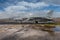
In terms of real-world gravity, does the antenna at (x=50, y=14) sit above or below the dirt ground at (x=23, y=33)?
above

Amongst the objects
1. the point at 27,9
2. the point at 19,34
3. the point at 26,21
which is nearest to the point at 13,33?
the point at 19,34

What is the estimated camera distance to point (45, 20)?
8.52 feet

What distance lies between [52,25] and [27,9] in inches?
20.2

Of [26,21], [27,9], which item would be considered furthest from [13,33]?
[27,9]

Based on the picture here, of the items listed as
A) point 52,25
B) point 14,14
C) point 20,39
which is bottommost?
point 20,39

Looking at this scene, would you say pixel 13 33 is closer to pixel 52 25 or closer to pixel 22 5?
pixel 22 5

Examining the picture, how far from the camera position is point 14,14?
2.61 m

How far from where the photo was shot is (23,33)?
255 cm

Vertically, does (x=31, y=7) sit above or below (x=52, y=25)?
above

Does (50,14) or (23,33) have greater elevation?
(50,14)

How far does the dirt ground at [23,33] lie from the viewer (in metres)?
2.51

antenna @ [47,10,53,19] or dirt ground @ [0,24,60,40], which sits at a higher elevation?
antenna @ [47,10,53,19]

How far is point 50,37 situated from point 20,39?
1.65ft

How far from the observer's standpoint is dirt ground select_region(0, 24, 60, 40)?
251cm
